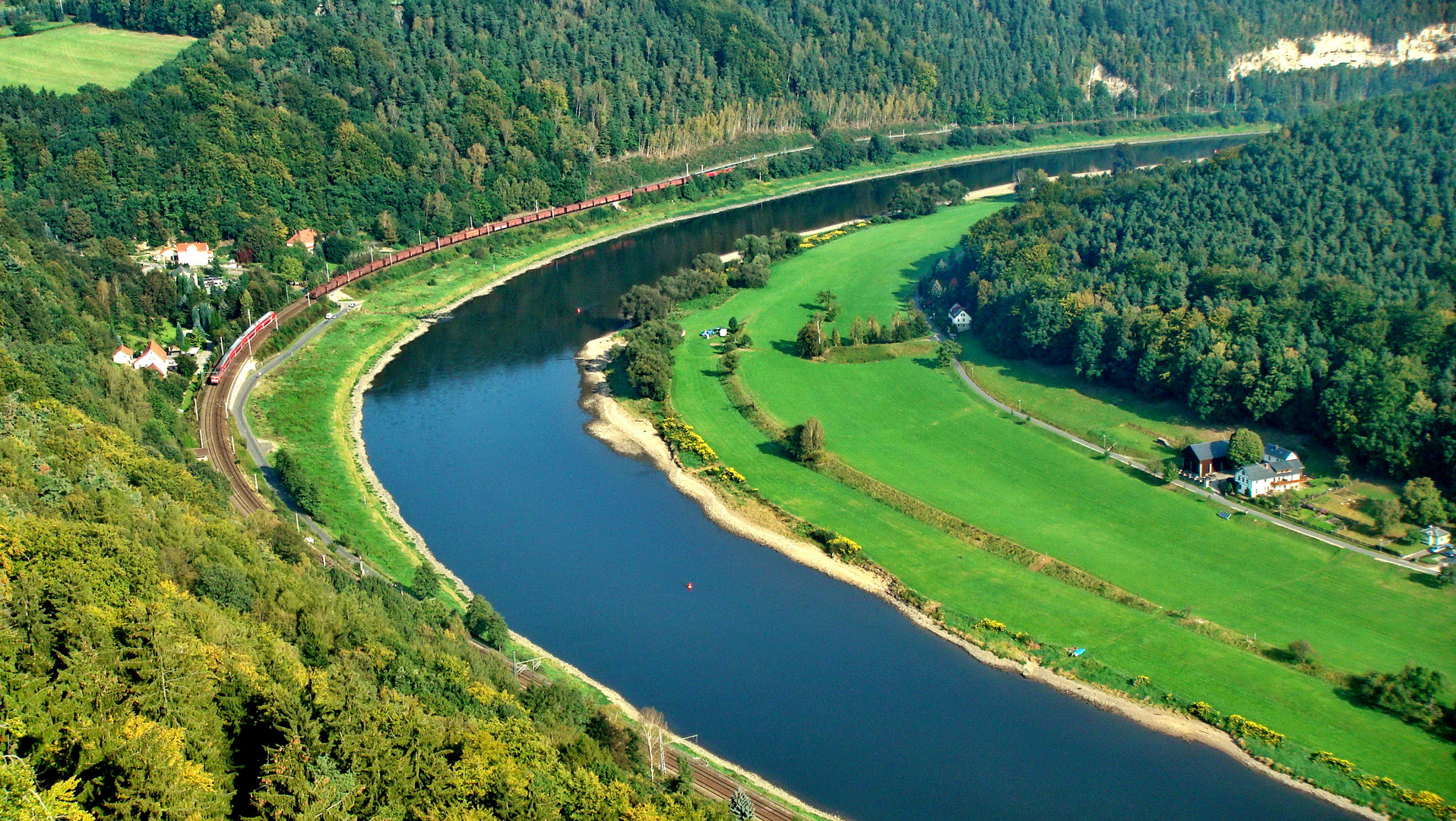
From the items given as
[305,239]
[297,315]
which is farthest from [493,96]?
[297,315]

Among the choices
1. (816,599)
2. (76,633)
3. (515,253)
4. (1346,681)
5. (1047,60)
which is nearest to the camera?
(76,633)

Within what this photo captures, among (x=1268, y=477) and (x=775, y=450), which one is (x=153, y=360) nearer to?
(x=775, y=450)

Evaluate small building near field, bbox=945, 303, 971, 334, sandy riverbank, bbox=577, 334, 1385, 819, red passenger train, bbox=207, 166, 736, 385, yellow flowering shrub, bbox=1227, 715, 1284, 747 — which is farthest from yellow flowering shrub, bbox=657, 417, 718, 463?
yellow flowering shrub, bbox=1227, 715, 1284, 747

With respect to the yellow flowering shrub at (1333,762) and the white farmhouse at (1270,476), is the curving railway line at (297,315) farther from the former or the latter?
the white farmhouse at (1270,476)

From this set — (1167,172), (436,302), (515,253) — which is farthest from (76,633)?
(1167,172)

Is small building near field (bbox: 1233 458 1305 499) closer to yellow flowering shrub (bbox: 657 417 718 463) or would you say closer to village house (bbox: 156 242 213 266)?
yellow flowering shrub (bbox: 657 417 718 463)

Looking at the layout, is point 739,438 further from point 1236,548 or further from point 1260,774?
point 1260,774
